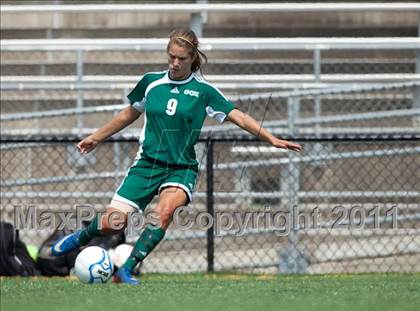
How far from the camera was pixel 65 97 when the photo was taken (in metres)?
12.1

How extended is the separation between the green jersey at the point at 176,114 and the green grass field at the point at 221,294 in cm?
98

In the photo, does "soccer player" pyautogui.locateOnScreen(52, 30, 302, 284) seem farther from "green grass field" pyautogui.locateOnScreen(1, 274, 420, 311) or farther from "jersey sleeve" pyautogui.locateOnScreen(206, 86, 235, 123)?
"green grass field" pyautogui.locateOnScreen(1, 274, 420, 311)

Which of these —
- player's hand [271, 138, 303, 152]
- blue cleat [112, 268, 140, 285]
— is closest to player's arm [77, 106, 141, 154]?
blue cleat [112, 268, 140, 285]

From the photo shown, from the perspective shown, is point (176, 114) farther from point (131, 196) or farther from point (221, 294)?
point (221, 294)

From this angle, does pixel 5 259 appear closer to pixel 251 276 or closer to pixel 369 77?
pixel 251 276

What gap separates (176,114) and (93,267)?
1219 millimetres

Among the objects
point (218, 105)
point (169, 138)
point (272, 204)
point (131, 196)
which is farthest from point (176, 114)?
point (272, 204)

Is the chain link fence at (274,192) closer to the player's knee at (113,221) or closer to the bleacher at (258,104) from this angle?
the bleacher at (258,104)

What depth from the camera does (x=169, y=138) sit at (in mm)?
7137

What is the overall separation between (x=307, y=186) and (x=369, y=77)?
157 cm

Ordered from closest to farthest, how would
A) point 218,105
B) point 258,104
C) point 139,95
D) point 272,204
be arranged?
point 218,105 < point 139,95 < point 272,204 < point 258,104

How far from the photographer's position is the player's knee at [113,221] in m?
7.20

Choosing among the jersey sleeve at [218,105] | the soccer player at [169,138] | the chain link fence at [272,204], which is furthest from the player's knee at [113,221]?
the chain link fence at [272,204]

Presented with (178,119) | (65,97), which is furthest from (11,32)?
(178,119)
